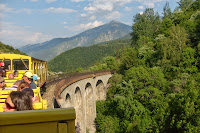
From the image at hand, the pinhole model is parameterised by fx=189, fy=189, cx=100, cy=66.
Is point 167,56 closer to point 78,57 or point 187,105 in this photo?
point 187,105

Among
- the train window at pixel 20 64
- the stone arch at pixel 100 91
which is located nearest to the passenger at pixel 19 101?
the train window at pixel 20 64

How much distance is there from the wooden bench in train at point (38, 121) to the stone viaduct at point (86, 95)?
18.4 m

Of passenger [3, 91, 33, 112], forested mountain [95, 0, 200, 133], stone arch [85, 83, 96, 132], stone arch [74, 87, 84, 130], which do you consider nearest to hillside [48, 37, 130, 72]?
stone arch [85, 83, 96, 132]

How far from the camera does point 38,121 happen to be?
4.69 feet

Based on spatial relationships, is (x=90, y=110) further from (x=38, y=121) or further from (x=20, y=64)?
(x=38, y=121)

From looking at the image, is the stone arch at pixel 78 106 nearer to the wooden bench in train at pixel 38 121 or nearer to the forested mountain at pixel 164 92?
the forested mountain at pixel 164 92

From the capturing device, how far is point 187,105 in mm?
17531

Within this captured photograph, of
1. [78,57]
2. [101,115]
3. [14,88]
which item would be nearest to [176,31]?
[101,115]

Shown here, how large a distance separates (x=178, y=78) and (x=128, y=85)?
674 centimetres

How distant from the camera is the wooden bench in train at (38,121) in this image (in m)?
1.38

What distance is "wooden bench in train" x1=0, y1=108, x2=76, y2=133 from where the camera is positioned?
1.38 m

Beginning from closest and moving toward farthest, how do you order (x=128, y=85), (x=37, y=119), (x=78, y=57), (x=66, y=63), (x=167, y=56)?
1. (x=37, y=119)
2. (x=128, y=85)
3. (x=167, y=56)
4. (x=66, y=63)
5. (x=78, y=57)

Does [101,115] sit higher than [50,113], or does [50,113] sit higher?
[50,113]

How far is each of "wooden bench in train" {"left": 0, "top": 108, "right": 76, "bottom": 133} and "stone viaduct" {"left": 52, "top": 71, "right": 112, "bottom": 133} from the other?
18.4 meters
